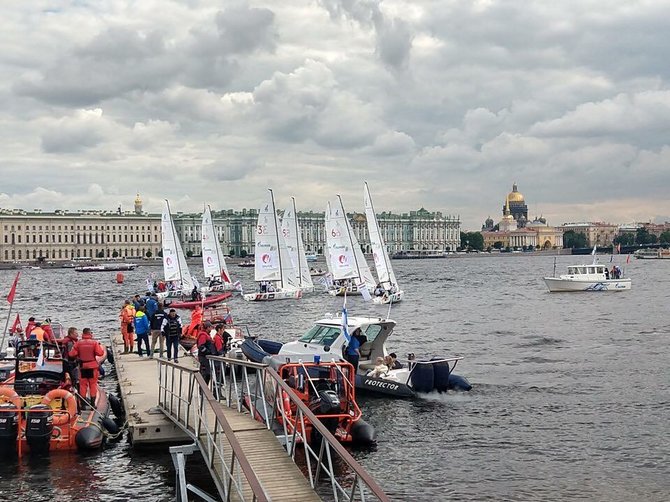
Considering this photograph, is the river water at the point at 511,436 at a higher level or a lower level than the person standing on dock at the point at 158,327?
lower

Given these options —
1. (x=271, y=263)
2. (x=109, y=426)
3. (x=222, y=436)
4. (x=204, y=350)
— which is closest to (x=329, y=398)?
(x=222, y=436)

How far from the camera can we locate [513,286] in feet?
296

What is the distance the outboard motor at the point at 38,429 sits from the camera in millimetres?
16750

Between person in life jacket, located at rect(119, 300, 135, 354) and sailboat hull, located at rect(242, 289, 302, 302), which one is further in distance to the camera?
sailboat hull, located at rect(242, 289, 302, 302)

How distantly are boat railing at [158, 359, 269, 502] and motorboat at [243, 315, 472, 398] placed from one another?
4.42 m

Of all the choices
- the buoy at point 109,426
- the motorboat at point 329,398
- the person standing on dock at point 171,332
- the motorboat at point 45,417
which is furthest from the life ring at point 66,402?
the person standing on dock at point 171,332

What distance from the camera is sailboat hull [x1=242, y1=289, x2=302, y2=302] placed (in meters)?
65.4

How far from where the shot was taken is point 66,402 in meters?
17.4

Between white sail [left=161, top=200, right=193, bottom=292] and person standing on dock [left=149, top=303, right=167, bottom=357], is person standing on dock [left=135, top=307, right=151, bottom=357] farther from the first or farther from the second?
white sail [left=161, top=200, right=193, bottom=292]

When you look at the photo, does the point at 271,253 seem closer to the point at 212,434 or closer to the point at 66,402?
the point at 66,402

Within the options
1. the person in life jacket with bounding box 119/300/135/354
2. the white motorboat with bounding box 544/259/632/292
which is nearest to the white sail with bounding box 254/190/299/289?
the white motorboat with bounding box 544/259/632/292

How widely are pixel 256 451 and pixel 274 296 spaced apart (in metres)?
52.4

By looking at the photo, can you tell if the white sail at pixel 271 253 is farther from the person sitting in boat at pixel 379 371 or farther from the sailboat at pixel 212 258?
the person sitting in boat at pixel 379 371

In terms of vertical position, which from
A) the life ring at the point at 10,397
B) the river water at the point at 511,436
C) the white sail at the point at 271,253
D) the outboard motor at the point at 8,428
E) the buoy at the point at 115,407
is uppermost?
the white sail at the point at 271,253
